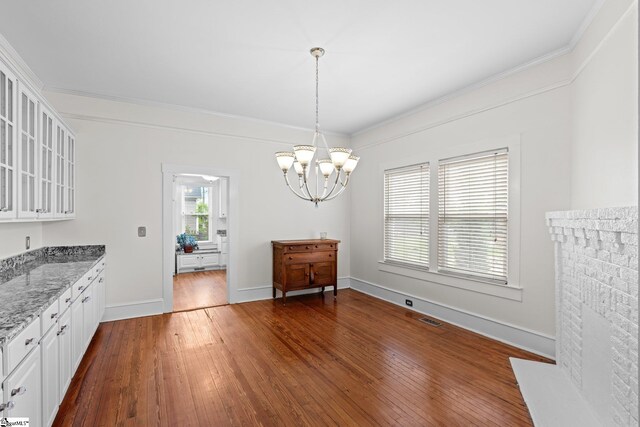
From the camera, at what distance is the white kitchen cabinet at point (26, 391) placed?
1407 millimetres

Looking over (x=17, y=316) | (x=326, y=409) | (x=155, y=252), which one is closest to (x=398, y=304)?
(x=326, y=409)

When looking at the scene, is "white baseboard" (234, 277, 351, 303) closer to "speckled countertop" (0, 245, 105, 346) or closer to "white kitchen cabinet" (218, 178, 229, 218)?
"speckled countertop" (0, 245, 105, 346)

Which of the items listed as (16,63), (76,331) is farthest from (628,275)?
(16,63)

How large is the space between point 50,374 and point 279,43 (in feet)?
9.78

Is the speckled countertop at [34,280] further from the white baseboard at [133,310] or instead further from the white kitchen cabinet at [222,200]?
the white kitchen cabinet at [222,200]

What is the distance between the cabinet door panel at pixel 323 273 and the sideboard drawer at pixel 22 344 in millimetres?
3758

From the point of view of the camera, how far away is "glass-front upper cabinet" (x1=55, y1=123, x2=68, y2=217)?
3.28m

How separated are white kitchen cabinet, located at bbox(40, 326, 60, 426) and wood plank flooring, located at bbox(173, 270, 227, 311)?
2632 mm

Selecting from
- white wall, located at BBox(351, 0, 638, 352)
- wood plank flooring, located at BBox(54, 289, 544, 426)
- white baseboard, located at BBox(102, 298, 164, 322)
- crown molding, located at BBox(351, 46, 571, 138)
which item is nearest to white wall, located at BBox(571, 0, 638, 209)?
white wall, located at BBox(351, 0, 638, 352)

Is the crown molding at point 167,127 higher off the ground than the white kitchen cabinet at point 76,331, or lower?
higher

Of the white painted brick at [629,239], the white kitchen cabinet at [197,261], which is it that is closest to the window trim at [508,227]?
the white painted brick at [629,239]

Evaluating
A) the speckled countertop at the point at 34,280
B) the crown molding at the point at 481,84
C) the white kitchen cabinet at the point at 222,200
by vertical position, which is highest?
the crown molding at the point at 481,84

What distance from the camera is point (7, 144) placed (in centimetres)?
219

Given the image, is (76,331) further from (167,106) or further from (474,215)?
(474,215)
